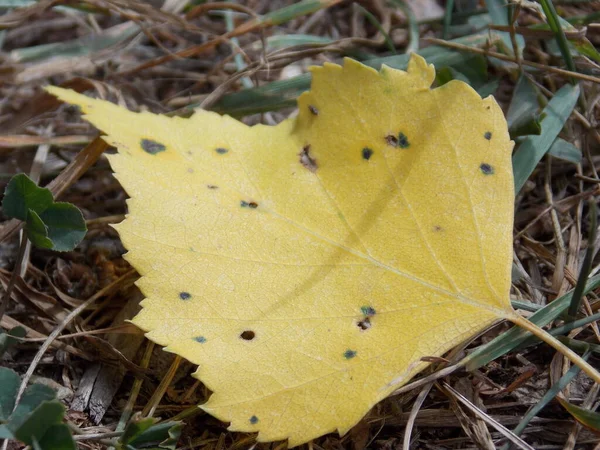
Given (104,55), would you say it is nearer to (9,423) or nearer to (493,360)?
(9,423)

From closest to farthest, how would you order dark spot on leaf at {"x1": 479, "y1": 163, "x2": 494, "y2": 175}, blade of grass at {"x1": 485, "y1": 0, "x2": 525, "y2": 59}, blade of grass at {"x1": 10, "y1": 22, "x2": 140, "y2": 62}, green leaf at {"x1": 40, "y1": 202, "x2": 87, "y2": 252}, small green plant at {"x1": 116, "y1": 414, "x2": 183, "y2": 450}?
small green plant at {"x1": 116, "y1": 414, "x2": 183, "y2": 450}
dark spot on leaf at {"x1": 479, "y1": 163, "x2": 494, "y2": 175}
green leaf at {"x1": 40, "y1": 202, "x2": 87, "y2": 252}
blade of grass at {"x1": 485, "y1": 0, "x2": 525, "y2": 59}
blade of grass at {"x1": 10, "y1": 22, "x2": 140, "y2": 62}

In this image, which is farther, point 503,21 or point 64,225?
point 503,21

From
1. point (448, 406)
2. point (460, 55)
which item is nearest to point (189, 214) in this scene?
point (448, 406)

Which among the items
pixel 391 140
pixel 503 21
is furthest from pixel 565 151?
pixel 391 140

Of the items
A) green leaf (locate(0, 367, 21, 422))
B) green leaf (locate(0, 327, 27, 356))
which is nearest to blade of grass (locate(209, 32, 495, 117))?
green leaf (locate(0, 327, 27, 356))

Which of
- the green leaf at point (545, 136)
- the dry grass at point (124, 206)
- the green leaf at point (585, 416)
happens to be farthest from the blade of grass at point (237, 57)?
the green leaf at point (585, 416)

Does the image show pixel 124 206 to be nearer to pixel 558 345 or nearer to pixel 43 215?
pixel 43 215

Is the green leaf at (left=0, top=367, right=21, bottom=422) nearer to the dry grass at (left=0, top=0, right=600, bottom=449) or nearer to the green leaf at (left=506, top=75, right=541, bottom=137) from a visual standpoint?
the dry grass at (left=0, top=0, right=600, bottom=449)
